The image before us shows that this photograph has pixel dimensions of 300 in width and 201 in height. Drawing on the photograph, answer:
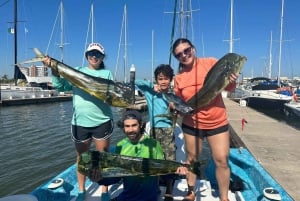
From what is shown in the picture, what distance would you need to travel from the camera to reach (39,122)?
62.2ft

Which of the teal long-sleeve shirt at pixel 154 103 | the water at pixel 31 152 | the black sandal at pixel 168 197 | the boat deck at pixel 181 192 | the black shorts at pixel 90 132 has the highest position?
the teal long-sleeve shirt at pixel 154 103

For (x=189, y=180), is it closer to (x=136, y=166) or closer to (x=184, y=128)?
(x=184, y=128)

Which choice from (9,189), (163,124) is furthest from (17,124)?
(163,124)

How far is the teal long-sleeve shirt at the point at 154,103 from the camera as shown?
13.9 ft

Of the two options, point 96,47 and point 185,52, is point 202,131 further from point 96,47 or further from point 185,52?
point 96,47

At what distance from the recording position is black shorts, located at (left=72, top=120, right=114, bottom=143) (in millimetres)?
3840

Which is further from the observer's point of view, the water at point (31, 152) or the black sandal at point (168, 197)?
the water at point (31, 152)

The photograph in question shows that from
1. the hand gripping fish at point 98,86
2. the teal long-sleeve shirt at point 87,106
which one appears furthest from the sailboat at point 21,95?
the hand gripping fish at point 98,86

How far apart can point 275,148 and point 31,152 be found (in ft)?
25.4

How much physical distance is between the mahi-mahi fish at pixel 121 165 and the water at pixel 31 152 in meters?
4.92

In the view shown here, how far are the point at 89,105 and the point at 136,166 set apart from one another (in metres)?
0.99

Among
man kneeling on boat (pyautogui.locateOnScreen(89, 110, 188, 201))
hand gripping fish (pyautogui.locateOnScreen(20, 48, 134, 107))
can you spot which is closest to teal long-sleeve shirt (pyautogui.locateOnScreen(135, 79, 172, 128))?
man kneeling on boat (pyautogui.locateOnScreen(89, 110, 188, 201))

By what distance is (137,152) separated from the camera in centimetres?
340

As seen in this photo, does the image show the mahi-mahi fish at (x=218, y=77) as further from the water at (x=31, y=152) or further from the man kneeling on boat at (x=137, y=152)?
the water at (x=31, y=152)
